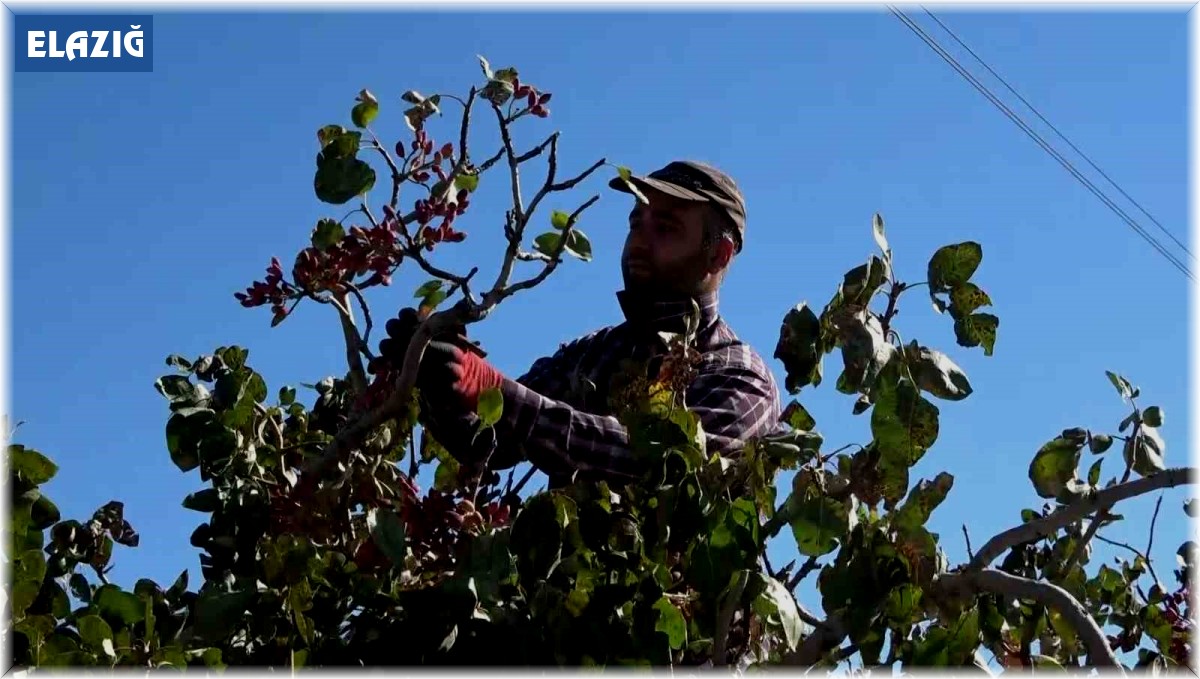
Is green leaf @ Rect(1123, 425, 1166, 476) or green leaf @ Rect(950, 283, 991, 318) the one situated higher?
green leaf @ Rect(950, 283, 991, 318)

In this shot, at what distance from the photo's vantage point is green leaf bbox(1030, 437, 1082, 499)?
2609 mm

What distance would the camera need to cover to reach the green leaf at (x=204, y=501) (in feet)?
9.20

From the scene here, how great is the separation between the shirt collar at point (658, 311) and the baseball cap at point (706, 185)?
219 millimetres

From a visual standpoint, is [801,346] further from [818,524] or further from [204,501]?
[204,501]

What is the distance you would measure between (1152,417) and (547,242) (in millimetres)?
951

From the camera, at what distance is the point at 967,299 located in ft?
8.49

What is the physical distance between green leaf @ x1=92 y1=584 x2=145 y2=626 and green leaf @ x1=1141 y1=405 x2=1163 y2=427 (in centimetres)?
149

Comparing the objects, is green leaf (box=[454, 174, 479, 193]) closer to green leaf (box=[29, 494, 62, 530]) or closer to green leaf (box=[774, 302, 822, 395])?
green leaf (box=[774, 302, 822, 395])

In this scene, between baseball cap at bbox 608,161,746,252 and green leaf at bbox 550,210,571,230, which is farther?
baseball cap at bbox 608,161,746,252

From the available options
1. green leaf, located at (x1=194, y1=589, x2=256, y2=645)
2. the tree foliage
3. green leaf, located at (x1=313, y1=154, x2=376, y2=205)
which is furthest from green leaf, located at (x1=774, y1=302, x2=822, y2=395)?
green leaf, located at (x1=194, y1=589, x2=256, y2=645)

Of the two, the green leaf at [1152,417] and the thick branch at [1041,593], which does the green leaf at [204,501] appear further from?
the green leaf at [1152,417]

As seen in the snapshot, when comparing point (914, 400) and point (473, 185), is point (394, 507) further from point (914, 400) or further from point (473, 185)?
point (914, 400)

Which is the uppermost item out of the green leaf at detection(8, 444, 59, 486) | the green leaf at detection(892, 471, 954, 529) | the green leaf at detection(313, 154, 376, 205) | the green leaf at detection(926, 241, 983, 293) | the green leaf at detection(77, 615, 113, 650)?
the green leaf at detection(313, 154, 376, 205)

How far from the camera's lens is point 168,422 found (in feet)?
9.18
